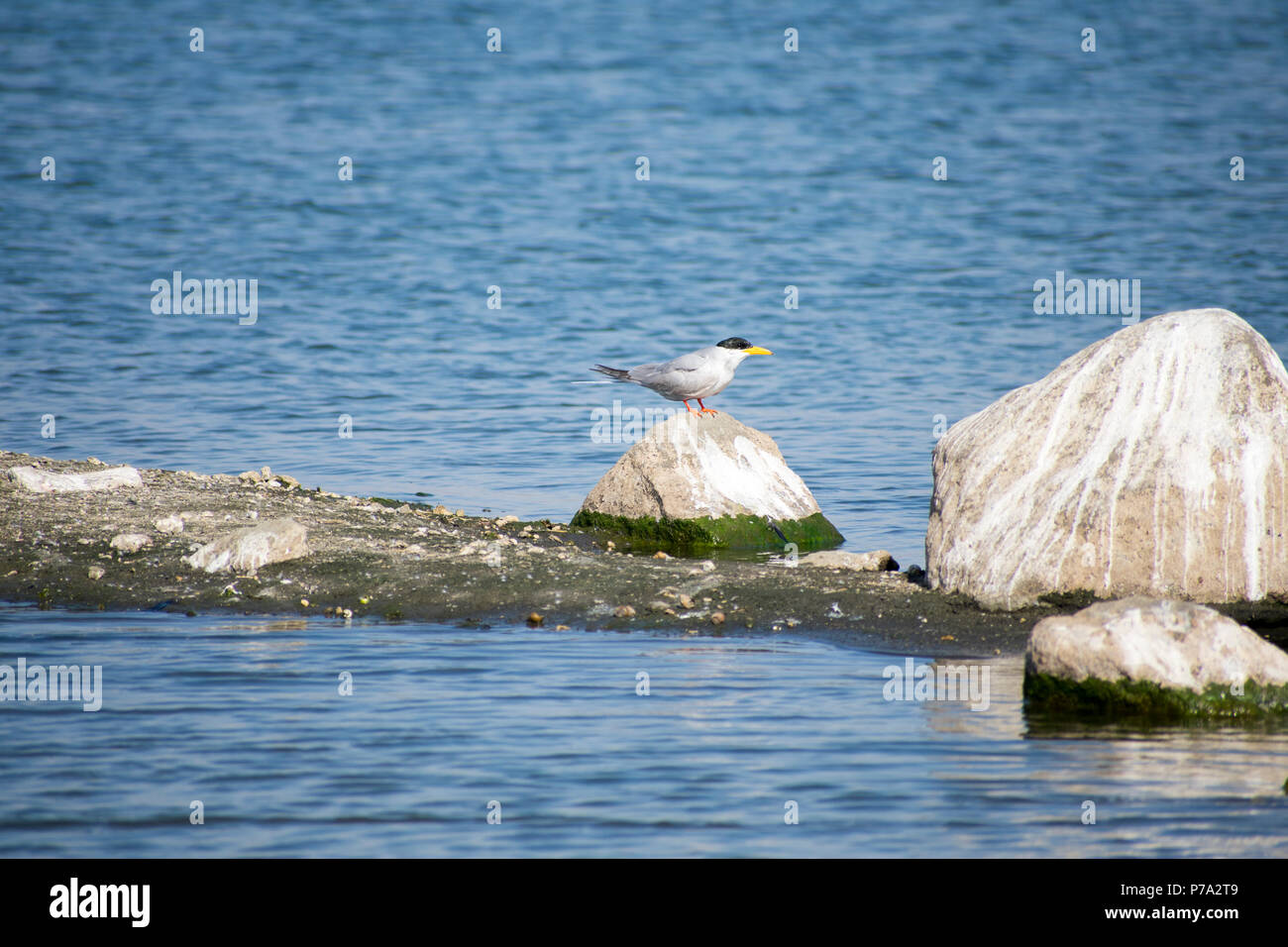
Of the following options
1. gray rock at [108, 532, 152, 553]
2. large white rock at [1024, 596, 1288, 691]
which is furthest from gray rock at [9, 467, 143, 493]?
large white rock at [1024, 596, 1288, 691]

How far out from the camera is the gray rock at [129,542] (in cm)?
1051

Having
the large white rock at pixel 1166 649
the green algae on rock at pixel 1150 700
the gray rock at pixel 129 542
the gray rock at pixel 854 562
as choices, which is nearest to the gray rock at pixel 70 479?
the gray rock at pixel 129 542

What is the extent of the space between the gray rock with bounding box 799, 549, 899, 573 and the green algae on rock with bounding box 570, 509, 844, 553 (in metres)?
1.07

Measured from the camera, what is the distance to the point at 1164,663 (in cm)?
733

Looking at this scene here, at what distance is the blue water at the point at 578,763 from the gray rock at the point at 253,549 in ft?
4.61

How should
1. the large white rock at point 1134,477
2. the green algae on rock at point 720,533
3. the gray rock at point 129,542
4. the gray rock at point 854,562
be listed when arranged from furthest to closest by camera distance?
the green algae on rock at point 720,533 < the gray rock at point 854,562 < the gray rock at point 129,542 < the large white rock at point 1134,477

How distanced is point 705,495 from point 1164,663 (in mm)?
5270

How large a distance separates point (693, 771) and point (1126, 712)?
2481mm

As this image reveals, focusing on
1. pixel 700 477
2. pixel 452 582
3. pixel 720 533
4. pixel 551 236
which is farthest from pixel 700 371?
pixel 551 236

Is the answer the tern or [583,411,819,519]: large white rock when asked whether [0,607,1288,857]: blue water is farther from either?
the tern

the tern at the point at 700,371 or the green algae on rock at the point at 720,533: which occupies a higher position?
the tern at the point at 700,371

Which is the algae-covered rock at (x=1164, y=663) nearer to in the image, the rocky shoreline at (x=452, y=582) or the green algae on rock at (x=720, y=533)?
the rocky shoreline at (x=452, y=582)

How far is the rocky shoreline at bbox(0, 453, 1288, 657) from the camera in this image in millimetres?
9281
